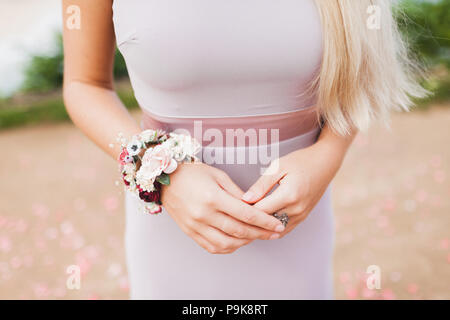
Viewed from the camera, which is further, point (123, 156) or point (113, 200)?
point (113, 200)

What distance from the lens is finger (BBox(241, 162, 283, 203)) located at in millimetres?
988

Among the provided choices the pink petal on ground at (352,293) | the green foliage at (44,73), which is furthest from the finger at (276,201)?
the green foliage at (44,73)

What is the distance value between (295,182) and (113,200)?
3194 mm

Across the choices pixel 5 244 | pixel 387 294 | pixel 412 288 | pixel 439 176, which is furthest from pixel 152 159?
pixel 439 176

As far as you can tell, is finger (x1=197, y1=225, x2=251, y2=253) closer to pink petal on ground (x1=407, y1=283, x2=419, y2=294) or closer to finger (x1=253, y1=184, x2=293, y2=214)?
finger (x1=253, y1=184, x2=293, y2=214)

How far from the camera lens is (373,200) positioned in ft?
12.0

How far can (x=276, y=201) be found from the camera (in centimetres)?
98

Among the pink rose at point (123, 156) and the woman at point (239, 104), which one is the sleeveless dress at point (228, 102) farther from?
the pink rose at point (123, 156)

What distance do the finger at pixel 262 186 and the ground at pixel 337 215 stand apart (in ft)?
6.62

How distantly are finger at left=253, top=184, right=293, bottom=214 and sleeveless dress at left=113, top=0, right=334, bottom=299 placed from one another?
0.54 feet

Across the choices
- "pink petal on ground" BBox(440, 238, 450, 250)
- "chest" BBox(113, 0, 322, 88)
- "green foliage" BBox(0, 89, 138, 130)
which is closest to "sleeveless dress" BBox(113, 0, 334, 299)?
"chest" BBox(113, 0, 322, 88)

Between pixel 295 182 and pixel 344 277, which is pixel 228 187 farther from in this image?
pixel 344 277

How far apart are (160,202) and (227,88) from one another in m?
0.34
